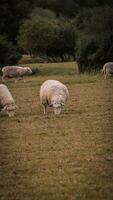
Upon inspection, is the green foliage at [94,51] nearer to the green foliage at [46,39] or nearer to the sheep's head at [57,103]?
the green foliage at [46,39]

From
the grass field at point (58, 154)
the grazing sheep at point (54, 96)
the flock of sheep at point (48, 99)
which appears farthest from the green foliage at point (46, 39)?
the grazing sheep at point (54, 96)

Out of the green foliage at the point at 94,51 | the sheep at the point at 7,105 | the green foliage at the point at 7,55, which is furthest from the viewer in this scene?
the green foliage at the point at 7,55

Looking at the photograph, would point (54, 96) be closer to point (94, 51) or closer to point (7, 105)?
point (7, 105)

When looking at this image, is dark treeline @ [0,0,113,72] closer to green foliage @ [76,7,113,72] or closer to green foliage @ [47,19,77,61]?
green foliage @ [47,19,77,61]

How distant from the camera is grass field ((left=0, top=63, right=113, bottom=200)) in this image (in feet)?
Answer: 28.2

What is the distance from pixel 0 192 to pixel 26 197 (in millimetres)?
541

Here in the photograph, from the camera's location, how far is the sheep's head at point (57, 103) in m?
16.2

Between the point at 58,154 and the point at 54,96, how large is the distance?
18.9 feet

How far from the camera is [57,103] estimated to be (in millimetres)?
16203

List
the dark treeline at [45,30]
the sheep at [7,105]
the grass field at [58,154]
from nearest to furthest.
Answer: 1. the grass field at [58,154]
2. the sheep at [7,105]
3. the dark treeline at [45,30]

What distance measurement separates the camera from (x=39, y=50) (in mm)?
52125

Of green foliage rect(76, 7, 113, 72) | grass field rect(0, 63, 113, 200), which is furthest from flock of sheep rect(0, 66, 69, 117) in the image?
green foliage rect(76, 7, 113, 72)

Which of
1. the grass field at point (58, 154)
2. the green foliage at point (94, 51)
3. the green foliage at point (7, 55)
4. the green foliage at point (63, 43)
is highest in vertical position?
the grass field at point (58, 154)

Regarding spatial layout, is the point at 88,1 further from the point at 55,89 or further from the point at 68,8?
the point at 55,89
